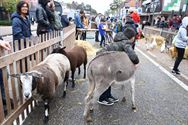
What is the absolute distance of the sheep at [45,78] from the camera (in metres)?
3.38

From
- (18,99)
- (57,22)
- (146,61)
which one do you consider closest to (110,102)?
(18,99)

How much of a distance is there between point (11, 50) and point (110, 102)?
2422mm

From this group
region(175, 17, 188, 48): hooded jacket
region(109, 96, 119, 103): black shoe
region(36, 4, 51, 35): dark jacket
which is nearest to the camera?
region(109, 96, 119, 103): black shoe

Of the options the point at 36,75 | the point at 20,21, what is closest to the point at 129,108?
the point at 36,75

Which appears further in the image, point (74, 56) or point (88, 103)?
point (74, 56)

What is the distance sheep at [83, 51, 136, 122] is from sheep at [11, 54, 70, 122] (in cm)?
70

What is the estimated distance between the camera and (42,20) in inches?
231

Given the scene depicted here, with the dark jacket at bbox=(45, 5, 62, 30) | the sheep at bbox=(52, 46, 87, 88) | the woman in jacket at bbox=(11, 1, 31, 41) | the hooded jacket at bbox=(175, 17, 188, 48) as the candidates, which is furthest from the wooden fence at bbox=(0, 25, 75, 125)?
the hooded jacket at bbox=(175, 17, 188, 48)

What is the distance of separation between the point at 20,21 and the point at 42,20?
130 cm

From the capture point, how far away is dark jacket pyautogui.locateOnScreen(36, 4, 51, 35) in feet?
19.2

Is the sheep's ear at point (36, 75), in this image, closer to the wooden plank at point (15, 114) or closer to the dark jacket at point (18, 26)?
the wooden plank at point (15, 114)

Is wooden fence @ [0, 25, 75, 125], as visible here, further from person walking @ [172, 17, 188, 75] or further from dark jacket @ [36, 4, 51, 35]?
person walking @ [172, 17, 188, 75]

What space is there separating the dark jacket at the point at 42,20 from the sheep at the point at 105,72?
242 cm

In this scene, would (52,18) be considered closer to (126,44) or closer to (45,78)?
(126,44)
